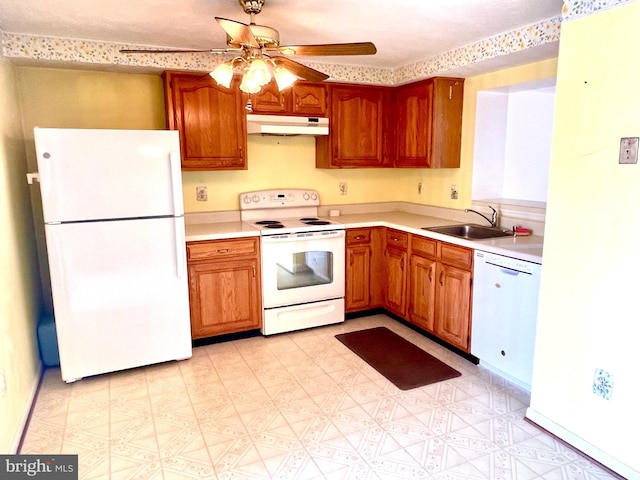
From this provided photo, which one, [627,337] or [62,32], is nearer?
[627,337]

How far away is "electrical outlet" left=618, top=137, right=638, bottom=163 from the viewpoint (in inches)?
74.9

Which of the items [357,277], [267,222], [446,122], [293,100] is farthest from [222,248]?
[446,122]

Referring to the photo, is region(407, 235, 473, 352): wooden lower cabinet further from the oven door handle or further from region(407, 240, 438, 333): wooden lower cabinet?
the oven door handle

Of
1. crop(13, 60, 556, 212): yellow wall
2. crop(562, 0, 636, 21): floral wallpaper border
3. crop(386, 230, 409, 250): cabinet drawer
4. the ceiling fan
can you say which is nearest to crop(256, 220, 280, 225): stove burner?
crop(13, 60, 556, 212): yellow wall

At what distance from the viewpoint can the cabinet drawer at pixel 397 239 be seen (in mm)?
3797

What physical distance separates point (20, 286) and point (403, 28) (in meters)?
2.91

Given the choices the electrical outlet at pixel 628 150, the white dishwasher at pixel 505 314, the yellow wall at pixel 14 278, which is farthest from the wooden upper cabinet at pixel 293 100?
the electrical outlet at pixel 628 150

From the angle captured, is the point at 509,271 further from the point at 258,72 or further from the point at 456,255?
the point at 258,72

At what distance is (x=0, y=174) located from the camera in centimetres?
246

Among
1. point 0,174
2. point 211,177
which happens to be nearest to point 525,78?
point 211,177

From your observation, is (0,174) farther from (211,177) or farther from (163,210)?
(211,177)

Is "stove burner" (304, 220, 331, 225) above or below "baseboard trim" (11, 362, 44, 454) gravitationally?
above

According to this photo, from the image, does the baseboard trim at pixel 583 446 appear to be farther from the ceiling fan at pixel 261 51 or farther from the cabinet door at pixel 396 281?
the ceiling fan at pixel 261 51

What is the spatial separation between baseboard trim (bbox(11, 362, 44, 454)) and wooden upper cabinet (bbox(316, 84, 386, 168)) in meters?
2.83
